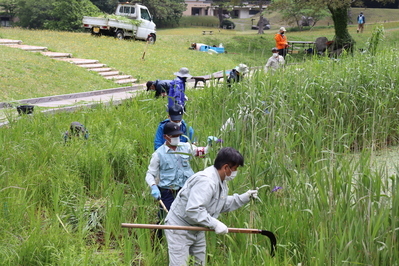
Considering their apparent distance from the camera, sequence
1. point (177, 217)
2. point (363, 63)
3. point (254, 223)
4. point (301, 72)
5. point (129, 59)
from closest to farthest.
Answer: point (177, 217) < point (254, 223) < point (301, 72) < point (363, 63) < point (129, 59)

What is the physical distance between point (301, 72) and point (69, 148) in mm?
3539

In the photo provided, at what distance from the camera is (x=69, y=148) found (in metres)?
6.36

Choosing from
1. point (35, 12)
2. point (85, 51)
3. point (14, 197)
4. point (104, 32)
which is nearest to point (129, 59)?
point (85, 51)

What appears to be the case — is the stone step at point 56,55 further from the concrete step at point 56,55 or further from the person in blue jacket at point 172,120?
the person in blue jacket at point 172,120

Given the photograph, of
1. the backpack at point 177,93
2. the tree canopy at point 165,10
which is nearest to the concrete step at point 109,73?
the backpack at point 177,93

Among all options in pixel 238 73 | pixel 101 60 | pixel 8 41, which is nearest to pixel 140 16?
pixel 101 60

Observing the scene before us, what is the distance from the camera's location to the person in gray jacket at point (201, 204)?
147 inches

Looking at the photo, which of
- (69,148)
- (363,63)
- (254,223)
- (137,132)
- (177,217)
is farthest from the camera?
(363,63)

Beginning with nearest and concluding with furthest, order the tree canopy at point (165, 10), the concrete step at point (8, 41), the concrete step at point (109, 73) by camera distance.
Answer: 1. the concrete step at point (109, 73)
2. the concrete step at point (8, 41)
3. the tree canopy at point (165, 10)

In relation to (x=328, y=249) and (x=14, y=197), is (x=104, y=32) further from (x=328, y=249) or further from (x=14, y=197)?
(x=328, y=249)

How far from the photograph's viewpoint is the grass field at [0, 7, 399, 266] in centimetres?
392

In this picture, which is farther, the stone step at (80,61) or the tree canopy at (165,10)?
the tree canopy at (165,10)

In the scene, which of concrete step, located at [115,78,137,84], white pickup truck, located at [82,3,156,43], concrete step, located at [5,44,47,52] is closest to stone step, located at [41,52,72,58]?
concrete step, located at [5,44,47,52]

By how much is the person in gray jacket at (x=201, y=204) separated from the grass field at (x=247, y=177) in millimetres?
242
